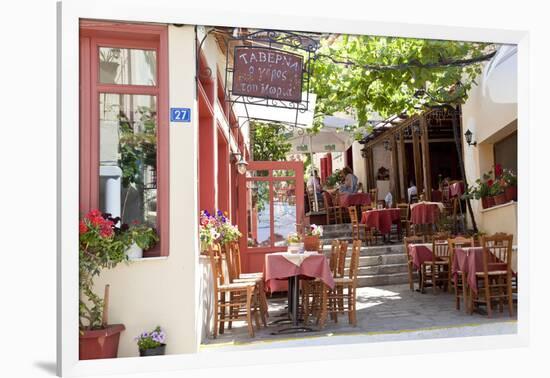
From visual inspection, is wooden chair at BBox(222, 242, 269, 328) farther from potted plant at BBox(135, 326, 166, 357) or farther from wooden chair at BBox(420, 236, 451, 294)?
wooden chair at BBox(420, 236, 451, 294)

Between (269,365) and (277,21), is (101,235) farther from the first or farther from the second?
(277,21)

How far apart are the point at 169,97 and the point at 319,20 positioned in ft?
4.88

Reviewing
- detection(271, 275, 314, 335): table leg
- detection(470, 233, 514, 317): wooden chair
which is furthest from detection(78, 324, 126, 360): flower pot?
detection(470, 233, 514, 317): wooden chair

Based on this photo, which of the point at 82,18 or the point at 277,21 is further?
the point at 277,21

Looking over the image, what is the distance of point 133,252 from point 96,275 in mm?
348

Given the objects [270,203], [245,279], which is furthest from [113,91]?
[270,203]

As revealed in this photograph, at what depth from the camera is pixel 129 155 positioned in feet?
17.4

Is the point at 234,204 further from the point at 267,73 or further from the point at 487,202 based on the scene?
the point at 487,202

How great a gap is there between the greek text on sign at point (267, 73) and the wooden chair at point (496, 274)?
2.80 m

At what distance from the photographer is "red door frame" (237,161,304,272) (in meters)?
9.78

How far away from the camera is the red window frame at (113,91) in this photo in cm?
518

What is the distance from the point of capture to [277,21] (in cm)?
527
